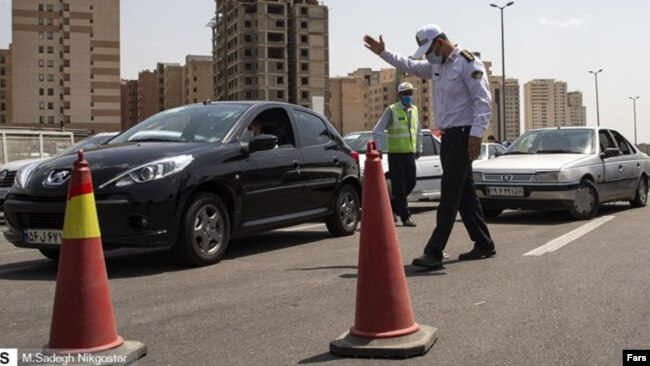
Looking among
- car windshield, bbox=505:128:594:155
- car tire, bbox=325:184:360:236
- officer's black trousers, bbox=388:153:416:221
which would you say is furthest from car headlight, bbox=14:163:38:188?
car windshield, bbox=505:128:594:155

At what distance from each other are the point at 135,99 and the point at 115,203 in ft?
581

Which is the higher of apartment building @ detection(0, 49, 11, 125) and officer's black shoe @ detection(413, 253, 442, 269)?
apartment building @ detection(0, 49, 11, 125)

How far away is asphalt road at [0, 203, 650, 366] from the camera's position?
11.9 feet

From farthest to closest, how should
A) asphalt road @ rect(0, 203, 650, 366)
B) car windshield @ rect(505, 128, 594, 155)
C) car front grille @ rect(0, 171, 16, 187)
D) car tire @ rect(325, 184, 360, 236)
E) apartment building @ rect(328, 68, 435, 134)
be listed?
apartment building @ rect(328, 68, 435, 134)
car front grille @ rect(0, 171, 16, 187)
car windshield @ rect(505, 128, 594, 155)
car tire @ rect(325, 184, 360, 236)
asphalt road @ rect(0, 203, 650, 366)

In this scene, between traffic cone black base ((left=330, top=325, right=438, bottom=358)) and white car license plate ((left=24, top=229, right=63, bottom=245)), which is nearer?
traffic cone black base ((left=330, top=325, right=438, bottom=358))

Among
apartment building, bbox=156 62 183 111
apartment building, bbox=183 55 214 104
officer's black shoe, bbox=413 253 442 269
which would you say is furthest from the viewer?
apartment building, bbox=156 62 183 111

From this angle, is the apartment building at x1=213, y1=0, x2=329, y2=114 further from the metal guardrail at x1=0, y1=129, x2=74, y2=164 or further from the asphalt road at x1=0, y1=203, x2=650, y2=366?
the asphalt road at x1=0, y1=203, x2=650, y2=366

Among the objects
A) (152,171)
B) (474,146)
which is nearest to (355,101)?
(474,146)

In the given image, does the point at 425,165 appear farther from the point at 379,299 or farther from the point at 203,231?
the point at 379,299

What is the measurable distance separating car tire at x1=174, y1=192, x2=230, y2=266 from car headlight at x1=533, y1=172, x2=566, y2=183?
5109 mm

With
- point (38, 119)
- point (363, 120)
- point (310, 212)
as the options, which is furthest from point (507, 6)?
point (363, 120)

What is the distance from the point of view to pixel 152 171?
585cm

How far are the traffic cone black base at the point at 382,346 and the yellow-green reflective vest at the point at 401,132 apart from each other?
609cm

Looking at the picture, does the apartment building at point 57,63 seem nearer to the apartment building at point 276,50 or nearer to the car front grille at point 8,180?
the apartment building at point 276,50
